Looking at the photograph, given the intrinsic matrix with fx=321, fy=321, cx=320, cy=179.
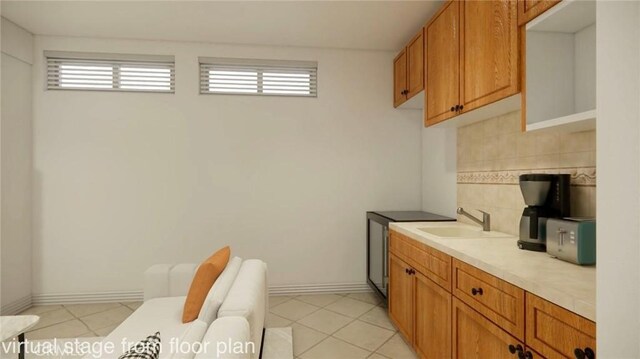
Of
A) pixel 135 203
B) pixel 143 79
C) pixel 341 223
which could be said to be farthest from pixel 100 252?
pixel 341 223

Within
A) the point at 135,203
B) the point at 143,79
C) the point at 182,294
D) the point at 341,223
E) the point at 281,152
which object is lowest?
A: the point at 182,294

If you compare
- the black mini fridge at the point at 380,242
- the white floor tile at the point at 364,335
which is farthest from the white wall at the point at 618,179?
the black mini fridge at the point at 380,242

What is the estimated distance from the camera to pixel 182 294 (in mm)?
2293

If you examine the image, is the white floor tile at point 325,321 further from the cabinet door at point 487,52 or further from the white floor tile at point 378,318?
the cabinet door at point 487,52

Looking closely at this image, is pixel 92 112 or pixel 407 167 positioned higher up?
pixel 92 112

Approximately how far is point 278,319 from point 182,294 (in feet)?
3.09

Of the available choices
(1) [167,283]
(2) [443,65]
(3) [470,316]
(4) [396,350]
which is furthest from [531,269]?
(1) [167,283]

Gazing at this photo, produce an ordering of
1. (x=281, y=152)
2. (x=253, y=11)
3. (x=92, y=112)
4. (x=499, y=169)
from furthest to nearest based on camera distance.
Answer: (x=281, y=152) → (x=92, y=112) → (x=253, y=11) → (x=499, y=169)

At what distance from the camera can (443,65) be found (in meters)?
2.31

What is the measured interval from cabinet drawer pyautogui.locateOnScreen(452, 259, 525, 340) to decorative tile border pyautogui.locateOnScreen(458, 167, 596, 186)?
2.39ft

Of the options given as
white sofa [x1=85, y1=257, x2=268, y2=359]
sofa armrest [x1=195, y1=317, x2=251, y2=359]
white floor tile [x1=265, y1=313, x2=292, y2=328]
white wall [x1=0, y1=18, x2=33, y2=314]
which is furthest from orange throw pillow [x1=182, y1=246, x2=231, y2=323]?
white wall [x1=0, y1=18, x2=33, y2=314]

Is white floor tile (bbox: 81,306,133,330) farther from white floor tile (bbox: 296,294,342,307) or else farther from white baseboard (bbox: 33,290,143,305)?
white floor tile (bbox: 296,294,342,307)

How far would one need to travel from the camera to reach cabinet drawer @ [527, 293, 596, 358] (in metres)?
0.94

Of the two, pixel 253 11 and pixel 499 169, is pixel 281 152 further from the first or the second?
pixel 499 169
